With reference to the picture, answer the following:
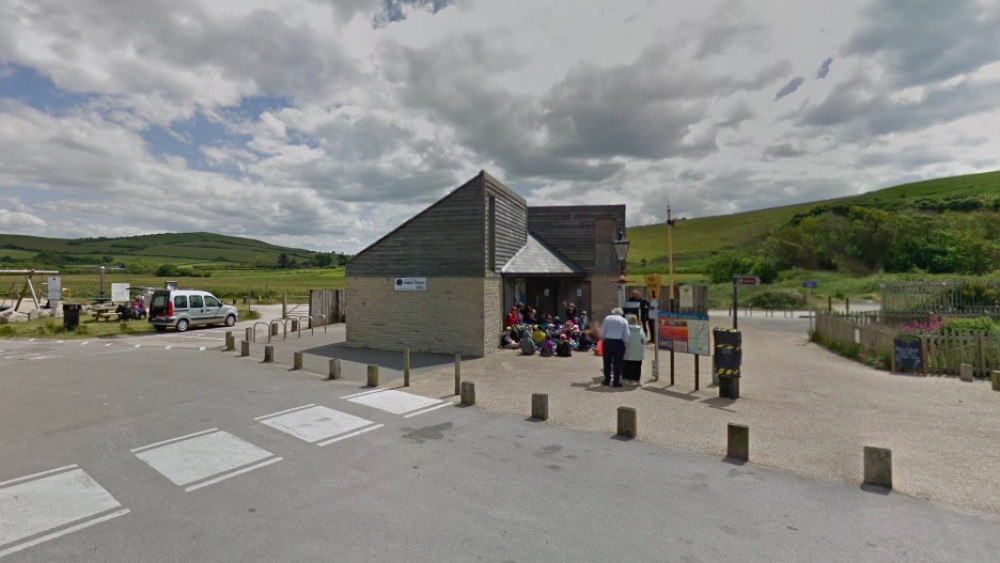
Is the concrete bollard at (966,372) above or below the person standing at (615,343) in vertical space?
below

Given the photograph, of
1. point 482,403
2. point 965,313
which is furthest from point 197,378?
point 965,313

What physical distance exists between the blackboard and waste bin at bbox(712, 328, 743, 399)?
Result: 5931 millimetres

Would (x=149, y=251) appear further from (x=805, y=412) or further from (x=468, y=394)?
(x=805, y=412)

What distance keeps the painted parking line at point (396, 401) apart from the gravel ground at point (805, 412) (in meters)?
0.51

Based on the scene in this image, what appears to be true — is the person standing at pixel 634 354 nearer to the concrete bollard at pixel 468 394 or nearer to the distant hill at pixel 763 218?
the concrete bollard at pixel 468 394

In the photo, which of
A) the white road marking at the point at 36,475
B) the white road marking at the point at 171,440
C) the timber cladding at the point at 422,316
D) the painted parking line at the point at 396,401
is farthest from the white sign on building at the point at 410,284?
the white road marking at the point at 36,475

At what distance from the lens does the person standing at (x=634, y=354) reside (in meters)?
10.0

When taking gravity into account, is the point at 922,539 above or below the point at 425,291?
below

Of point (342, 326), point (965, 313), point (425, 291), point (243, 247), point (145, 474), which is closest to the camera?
point (145, 474)

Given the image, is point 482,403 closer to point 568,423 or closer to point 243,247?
point 568,423

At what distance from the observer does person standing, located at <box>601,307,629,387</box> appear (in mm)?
9844

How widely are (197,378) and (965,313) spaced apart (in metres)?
25.1

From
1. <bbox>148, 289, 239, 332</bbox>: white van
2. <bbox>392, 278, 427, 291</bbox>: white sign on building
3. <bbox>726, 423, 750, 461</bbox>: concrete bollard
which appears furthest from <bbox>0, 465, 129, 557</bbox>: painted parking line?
<bbox>148, 289, 239, 332</bbox>: white van

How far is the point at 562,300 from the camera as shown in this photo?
64.4ft
